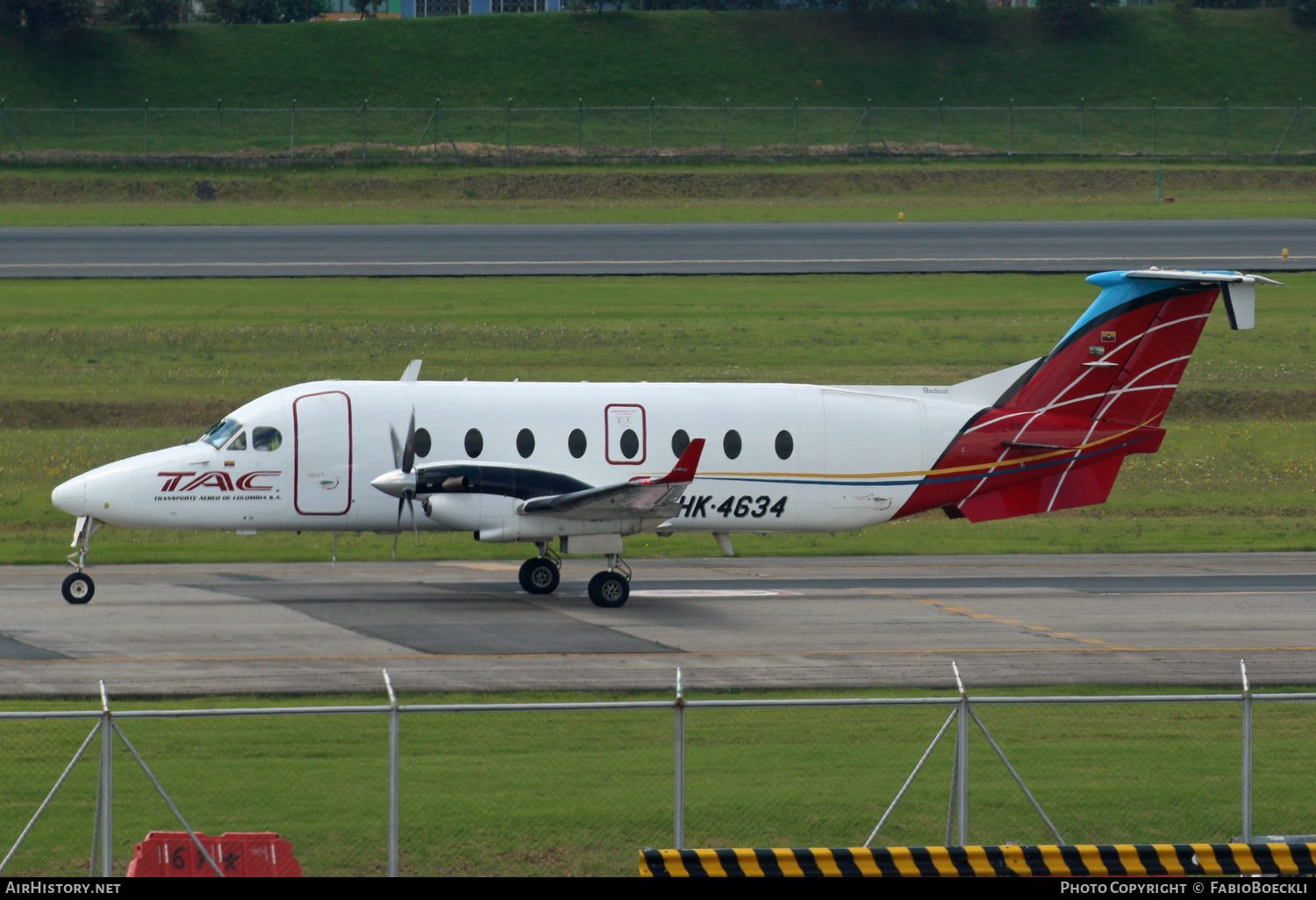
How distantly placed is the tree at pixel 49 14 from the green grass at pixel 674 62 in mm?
791

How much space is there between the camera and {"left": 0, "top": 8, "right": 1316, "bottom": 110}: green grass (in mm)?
86875

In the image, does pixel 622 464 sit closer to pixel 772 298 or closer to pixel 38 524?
pixel 38 524

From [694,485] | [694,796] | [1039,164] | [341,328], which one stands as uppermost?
[1039,164]

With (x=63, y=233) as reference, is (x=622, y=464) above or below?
below

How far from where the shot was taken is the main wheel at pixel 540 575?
25203 mm

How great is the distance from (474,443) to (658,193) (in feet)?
156

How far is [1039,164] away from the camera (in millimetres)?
75312

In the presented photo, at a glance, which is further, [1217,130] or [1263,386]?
[1217,130]

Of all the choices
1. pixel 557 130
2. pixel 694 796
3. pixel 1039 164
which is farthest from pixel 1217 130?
pixel 694 796

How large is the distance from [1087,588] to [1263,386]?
21.9 meters

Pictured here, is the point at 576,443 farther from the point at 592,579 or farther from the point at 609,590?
the point at 609,590

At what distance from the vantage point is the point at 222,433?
2430 centimetres

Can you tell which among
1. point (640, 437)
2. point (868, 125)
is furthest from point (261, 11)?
point (640, 437)

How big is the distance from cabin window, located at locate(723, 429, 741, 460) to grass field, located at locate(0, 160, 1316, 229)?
134 ft
